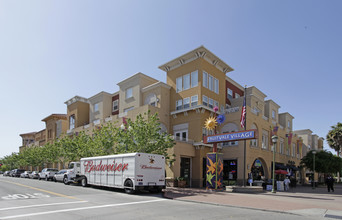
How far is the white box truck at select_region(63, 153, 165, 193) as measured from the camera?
1806cm

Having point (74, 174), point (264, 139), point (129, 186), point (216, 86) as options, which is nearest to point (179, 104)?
point (216, 86)

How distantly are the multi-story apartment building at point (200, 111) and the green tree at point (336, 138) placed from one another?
50.1 feet

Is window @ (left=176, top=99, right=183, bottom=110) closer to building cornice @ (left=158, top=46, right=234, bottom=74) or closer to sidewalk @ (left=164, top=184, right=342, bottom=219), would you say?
building cornice @ (left=158, top=46, right=234, bottom=74)

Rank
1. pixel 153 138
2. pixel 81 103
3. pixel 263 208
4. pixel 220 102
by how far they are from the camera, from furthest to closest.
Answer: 1. pixel 81 103
2. pixel 220 102
3. pixel 153 138
4. pixel 263 208

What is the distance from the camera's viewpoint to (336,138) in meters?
50.2

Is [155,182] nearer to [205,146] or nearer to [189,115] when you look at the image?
[205,146]

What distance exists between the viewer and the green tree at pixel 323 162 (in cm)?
4006

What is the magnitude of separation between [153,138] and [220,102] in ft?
44.6

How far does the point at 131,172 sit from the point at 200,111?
549 inches

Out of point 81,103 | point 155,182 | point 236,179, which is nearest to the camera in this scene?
point 155,182

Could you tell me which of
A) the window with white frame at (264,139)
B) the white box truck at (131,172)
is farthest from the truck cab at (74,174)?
the window with white frame at (264,139)

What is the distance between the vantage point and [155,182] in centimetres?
1889

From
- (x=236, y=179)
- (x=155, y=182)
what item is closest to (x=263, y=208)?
(x=155, y=182)

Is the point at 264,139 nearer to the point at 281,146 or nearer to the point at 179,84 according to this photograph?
the point at 281,146
